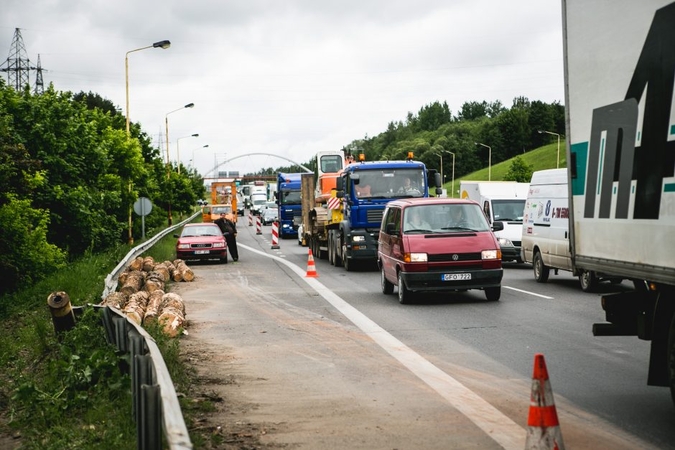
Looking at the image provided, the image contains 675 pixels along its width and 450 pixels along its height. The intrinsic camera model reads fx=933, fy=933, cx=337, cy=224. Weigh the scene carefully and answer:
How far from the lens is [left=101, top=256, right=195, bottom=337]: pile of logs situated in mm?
13880

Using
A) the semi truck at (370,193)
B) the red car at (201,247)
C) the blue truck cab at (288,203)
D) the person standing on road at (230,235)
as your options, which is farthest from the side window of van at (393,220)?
the blue truck cab at (288,203)

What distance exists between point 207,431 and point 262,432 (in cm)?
44

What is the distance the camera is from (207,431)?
24.4 feet

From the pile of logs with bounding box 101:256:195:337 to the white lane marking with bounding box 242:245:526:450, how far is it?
111 inches

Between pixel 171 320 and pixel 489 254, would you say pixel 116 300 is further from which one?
pixel 489 254

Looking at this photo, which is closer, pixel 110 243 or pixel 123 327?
pixel 123 327

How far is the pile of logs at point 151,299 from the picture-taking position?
1388cm

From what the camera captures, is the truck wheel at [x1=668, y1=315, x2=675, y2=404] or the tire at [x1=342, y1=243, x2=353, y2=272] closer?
the truck wheel at [x1=668, y1=315, x2=675, y2=404]

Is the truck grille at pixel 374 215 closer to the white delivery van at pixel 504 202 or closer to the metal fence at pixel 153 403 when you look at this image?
the white delivery van at pixel 504 202

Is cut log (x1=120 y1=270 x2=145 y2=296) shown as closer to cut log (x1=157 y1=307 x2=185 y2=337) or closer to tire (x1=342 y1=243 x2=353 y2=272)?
cut log (x1=157 y1=307 x2=185 y2=337)

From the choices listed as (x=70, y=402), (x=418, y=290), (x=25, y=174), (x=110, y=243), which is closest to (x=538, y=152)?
(x=110, y=243)

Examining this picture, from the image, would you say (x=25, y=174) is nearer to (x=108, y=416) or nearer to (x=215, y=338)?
(x=215, y=338)

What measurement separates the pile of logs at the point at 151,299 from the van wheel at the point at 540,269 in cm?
848

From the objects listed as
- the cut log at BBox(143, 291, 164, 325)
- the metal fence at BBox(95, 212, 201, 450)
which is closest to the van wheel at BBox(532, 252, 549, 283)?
the cut log at BBox(143, 291, 164, 325)
